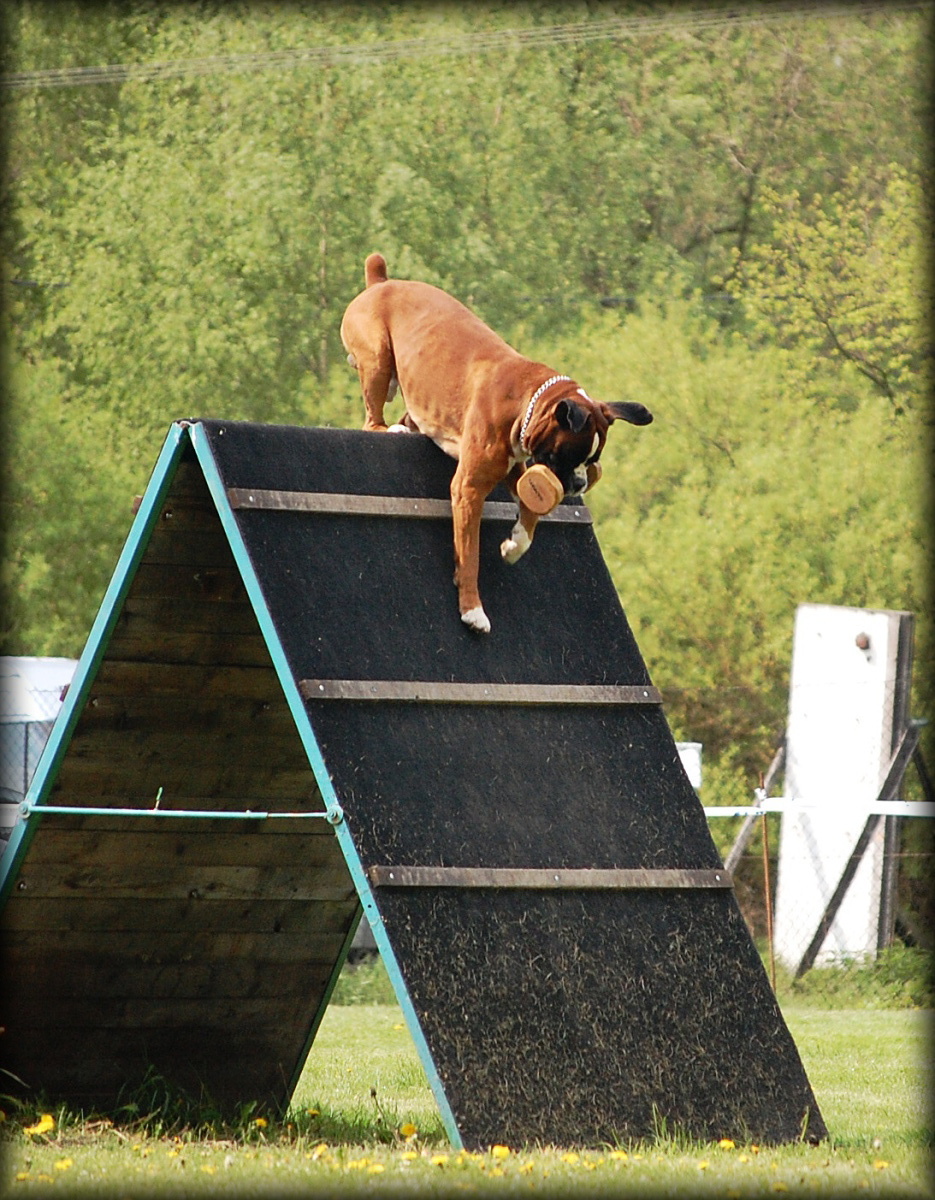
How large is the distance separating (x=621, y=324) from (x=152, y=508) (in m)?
15.0

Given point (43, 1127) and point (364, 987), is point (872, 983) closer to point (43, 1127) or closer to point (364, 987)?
point (364, 987)

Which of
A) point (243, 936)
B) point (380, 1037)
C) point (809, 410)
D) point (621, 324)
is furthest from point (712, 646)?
point (243, 936)

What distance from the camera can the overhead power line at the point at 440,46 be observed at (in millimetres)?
19188

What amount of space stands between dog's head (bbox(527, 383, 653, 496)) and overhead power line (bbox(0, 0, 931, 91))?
1477 cm

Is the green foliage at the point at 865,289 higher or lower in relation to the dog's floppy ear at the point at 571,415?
lower

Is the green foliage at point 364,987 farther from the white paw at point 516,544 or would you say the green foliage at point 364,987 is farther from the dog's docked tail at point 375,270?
the white paw at point 516,544

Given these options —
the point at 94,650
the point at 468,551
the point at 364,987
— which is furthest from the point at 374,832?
the point at 364,987

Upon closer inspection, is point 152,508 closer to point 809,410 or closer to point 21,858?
point 21,858

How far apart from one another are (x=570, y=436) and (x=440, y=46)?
624 inches

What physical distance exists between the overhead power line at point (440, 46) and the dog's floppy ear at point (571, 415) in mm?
14894

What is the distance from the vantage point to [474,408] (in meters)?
5.10

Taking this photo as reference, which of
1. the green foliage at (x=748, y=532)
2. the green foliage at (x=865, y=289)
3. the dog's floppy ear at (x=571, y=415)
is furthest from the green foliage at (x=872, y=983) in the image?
the dog's floppy ear at (x=571, y=415)

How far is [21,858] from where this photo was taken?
17.0 feet

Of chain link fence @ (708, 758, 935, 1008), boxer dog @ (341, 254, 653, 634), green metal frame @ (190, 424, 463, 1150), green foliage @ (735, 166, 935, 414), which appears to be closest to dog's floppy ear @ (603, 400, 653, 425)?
boxer dog @ (341, 254, 653, 634)
